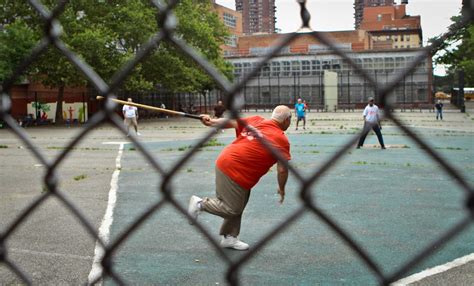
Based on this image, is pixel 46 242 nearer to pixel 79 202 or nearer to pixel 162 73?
pixel 79 202

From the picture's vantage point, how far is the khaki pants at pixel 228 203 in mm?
5789

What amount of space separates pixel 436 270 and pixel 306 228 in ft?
5.95

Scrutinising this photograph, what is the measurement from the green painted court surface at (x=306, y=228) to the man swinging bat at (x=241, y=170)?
27cm

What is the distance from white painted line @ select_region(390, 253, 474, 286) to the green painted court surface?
0.08 m

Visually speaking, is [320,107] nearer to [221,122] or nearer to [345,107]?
[345,107]

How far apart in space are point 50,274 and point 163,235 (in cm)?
154

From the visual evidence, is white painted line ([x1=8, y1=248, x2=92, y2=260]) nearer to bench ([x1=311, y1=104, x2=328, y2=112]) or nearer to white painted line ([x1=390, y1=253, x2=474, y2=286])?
white painted line ([x1=390, y1=253, x2=474, y2=286])

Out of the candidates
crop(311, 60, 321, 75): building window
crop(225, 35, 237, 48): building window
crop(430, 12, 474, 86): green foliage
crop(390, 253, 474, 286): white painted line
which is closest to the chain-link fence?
crop(430, 12, 474, 86): green foliage

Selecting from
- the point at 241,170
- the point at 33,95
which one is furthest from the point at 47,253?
the point at 33,95

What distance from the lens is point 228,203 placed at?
5.84 m

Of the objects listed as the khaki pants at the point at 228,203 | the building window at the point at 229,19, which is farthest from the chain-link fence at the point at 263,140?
the building window at the point at 229,19

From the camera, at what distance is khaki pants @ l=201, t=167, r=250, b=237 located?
19.0 ft

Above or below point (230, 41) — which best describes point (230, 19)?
below

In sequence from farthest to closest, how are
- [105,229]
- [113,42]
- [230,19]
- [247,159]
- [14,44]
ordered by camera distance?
[230,19]
[14,44]
[113,42]
[105,229]
[247,159]
